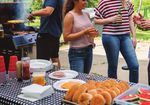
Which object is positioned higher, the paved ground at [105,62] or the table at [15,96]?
the table at [15,96]

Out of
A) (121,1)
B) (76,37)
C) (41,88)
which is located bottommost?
(41,88)

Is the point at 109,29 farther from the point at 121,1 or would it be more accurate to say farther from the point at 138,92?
the point at 138,92

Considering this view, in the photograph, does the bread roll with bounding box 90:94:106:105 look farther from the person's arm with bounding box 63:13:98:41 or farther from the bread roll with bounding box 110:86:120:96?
the person's arm with bounding box 63:13:98:41

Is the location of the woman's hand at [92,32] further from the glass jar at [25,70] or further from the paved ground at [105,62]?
the paved ground at [105,62]

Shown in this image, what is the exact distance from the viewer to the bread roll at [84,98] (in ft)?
6.59

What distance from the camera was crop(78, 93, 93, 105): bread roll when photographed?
2.01 metres

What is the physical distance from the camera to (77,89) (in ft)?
7.13

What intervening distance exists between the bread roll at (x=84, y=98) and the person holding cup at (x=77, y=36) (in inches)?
59.0

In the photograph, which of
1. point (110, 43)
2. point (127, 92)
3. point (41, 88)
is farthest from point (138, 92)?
point (110, 43)

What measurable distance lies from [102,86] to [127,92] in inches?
7.5

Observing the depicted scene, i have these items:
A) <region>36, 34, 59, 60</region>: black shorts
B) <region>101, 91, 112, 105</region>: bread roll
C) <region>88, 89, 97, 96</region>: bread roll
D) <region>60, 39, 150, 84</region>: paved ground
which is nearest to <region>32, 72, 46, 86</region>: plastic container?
<region>88, 89, 97, 96</region>: bread roll

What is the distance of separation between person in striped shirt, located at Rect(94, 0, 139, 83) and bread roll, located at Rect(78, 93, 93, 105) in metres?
2.08

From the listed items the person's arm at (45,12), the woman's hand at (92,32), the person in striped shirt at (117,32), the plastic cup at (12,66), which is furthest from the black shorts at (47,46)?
the plastic cup at (12,66)

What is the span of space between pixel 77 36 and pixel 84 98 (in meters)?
1.54
